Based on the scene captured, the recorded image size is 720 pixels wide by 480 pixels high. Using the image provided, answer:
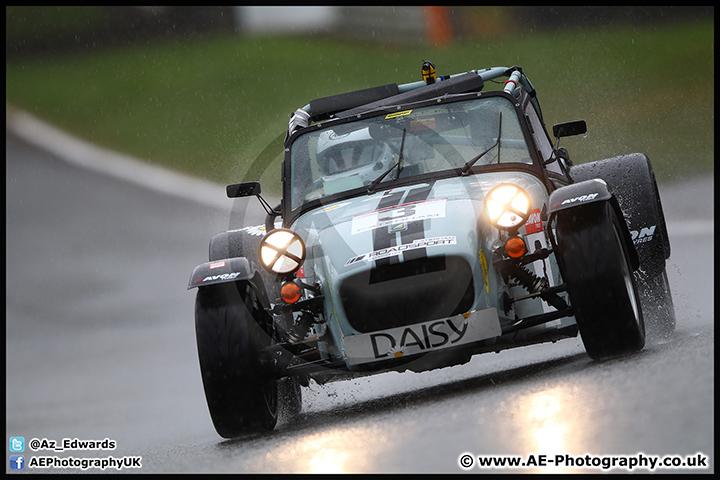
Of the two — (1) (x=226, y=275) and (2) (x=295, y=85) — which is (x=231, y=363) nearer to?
(1) (x=226, y=275)

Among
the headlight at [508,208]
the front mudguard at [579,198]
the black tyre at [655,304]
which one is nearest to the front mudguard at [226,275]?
the headlight at [508,208]

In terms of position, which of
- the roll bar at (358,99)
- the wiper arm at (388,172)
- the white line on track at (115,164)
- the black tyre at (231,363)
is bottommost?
the black tyre at (231,363)

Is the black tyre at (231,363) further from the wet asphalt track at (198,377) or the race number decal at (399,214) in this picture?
the race number decal at (399,214)

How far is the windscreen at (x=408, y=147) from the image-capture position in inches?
278

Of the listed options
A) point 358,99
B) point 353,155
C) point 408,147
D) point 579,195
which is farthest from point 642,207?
point 358,99

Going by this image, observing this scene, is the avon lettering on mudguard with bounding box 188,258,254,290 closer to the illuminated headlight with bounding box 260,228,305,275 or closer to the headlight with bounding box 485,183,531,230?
the illuminated headlight with bounding box 260,228,305,275

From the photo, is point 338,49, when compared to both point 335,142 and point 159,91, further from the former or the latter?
point 335,142

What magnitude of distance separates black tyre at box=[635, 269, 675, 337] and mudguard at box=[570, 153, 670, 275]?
0.07 m

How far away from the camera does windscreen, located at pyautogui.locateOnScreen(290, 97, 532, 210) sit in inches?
278

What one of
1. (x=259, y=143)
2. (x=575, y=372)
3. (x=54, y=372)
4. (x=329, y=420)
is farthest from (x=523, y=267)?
(x=259, y=143)

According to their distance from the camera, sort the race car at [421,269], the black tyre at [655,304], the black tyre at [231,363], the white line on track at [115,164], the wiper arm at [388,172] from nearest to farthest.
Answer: the race car at [421,269]
the black tyre at [231,363]
the wiper arm at [388,172]
the black tyre at [655,304]
the white line on track at [115,164]

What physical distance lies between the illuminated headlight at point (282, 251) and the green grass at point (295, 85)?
10.8 metres

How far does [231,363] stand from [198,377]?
400cm

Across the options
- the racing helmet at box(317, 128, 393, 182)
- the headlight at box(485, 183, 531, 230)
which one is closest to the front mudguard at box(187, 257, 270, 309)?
the racing helmet at box(317, 128, 393, 182)
